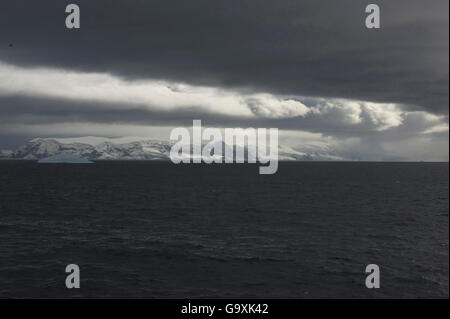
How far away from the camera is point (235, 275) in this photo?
170ft

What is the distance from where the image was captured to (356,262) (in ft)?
191

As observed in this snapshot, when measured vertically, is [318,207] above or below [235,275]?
above

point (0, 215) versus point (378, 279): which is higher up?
point (0, 215)

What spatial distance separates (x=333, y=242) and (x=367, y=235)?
11867 mm

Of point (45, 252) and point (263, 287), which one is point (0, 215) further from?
point (263, 287)

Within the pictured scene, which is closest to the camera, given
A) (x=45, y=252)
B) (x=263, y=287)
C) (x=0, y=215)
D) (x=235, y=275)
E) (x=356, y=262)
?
(x=263, y=287)

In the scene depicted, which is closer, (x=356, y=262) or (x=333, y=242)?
(x=356, y=262)

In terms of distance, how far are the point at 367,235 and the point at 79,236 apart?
57.0 m
